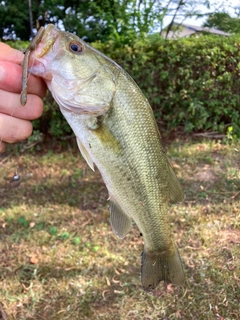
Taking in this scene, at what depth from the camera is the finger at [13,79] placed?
1430mm

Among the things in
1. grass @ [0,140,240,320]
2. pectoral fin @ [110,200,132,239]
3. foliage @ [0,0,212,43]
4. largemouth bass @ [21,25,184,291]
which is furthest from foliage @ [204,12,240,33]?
pectoral fin @ [110,200,132,239]

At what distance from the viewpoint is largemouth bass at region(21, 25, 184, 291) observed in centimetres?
141

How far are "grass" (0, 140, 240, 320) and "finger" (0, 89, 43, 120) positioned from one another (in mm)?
1744

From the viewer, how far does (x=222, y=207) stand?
13.0 feet

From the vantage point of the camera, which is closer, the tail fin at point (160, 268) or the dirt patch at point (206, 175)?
the tail fin at point (160, 268)

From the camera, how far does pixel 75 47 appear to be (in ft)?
4.74

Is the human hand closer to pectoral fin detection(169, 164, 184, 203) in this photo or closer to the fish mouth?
the fish mouth

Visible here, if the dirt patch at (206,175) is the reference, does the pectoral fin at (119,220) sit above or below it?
above

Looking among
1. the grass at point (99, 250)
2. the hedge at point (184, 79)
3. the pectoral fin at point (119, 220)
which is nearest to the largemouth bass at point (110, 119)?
the pectoral fin at point (119, 220)

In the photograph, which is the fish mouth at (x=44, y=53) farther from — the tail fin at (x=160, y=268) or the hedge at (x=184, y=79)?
the hedge at (x=184, y=79)

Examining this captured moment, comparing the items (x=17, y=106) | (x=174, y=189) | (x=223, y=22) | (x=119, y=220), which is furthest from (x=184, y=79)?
(x=17, y=106)

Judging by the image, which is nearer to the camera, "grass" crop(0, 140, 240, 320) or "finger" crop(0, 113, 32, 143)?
"finger" crop(0, 113, 32, 143)

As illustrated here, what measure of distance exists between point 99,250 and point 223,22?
5968 mm

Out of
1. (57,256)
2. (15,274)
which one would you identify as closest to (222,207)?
(57,256)
